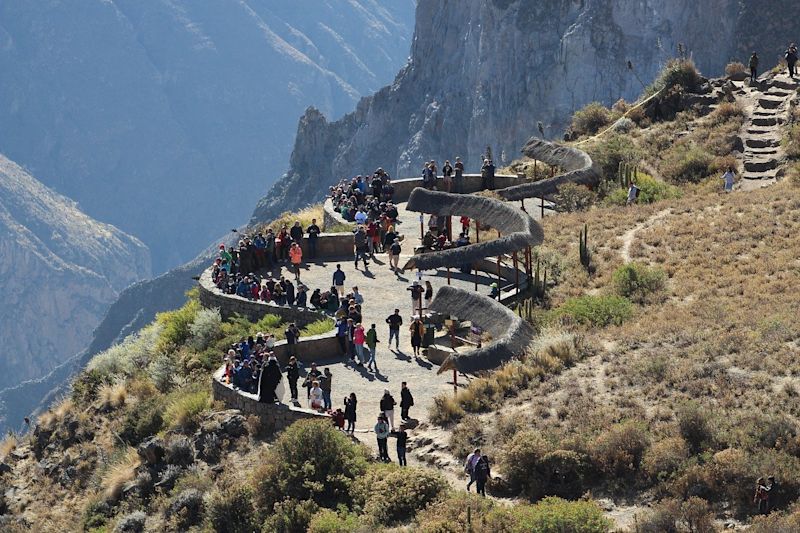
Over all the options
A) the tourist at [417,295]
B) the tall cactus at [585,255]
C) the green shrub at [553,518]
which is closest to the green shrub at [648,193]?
the tall cactus at [585,255]

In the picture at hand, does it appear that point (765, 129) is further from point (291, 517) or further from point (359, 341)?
point (291, 517)

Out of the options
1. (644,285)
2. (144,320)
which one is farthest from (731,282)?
(144,320)

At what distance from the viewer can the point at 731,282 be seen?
3209cm

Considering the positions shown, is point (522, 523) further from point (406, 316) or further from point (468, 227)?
point (468, 227)

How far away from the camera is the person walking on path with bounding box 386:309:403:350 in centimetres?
3172

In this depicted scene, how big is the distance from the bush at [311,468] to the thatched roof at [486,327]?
9.98 feet

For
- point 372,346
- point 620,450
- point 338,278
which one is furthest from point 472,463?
point 338,278

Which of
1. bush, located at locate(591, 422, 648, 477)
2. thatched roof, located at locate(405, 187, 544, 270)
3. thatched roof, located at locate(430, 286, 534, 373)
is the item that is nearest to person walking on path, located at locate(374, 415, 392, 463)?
thatched roof, located at locate(430, 286, 534, 373)

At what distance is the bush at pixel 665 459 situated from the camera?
71.4 ft

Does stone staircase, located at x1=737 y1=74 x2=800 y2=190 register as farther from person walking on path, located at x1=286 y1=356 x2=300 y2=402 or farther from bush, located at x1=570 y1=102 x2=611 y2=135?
person walking on path, located at x1=286 y1=356 x2=300 y2=402

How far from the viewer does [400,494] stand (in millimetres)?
22641

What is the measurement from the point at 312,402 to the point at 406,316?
298 inches

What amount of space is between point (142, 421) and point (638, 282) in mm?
12945

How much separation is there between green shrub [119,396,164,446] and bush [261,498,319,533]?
8272 millimetres
